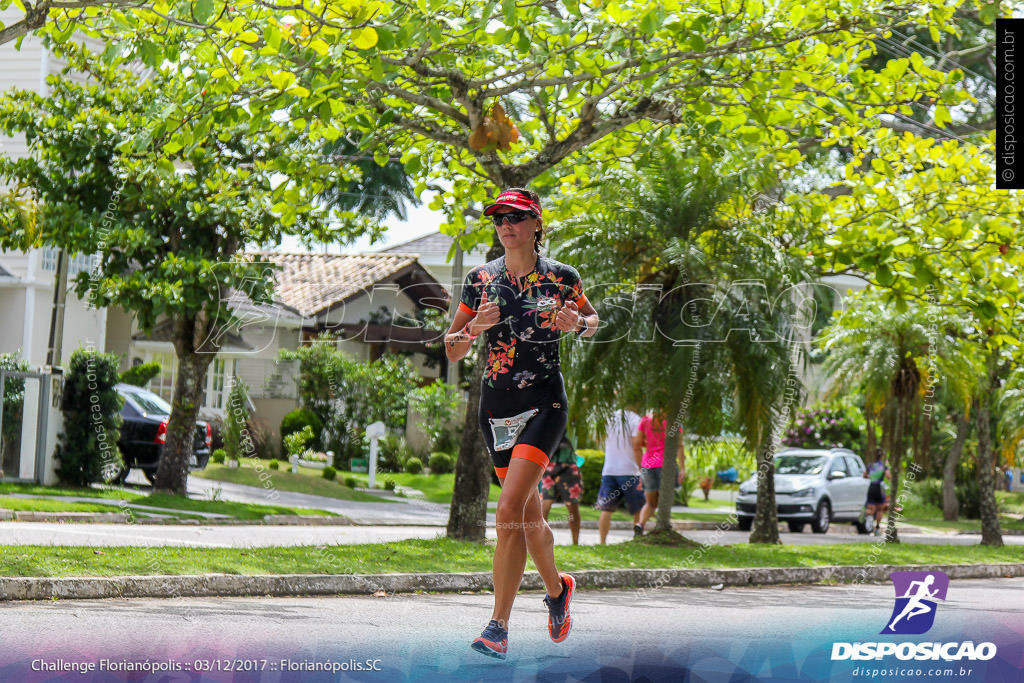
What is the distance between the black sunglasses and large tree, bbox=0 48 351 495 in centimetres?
972

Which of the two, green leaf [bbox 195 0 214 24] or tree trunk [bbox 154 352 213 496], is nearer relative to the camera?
green leaf [bbox 195 0 214 24]

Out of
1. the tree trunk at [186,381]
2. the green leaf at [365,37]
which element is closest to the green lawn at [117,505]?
the tree trunk at [186,381]

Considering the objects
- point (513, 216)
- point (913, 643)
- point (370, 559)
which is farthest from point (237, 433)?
point (513, 216)

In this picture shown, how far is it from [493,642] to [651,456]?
30.4 ft

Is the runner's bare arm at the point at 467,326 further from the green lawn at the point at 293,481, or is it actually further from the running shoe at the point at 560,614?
the green lawn at the point at 293,481

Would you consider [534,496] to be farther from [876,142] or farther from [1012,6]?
[876,142]

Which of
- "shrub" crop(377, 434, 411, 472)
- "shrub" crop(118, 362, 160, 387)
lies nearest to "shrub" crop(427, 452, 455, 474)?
"shrub" crop(377, 434, 411, 472)

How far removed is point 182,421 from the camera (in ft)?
55.6

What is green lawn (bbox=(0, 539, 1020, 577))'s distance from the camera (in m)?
8.65

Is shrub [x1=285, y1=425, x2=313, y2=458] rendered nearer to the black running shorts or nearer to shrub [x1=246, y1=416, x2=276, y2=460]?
shrub [x1=246, y1=416, x2=276, y2=460]

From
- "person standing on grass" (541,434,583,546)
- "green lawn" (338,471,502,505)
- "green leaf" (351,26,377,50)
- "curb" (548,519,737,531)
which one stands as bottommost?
"curb" (548,519,737,531)

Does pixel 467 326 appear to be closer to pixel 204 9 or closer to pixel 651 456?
pixel 204 9

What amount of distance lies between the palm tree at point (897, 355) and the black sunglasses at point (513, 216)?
11556mm

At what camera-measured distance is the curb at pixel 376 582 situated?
803 cm
